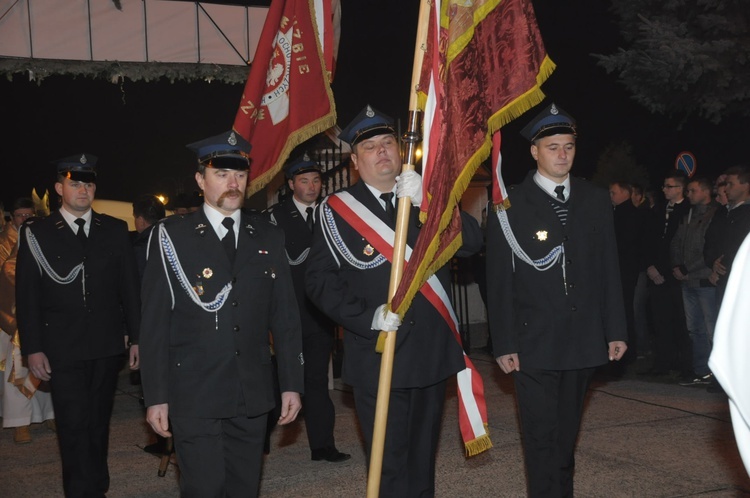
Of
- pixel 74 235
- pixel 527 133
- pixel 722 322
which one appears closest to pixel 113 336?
pixel 74 235

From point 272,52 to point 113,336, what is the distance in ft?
7.74

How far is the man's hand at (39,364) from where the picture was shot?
21.6 ft

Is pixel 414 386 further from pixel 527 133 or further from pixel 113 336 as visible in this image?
pixel 113 336

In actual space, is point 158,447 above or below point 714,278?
below

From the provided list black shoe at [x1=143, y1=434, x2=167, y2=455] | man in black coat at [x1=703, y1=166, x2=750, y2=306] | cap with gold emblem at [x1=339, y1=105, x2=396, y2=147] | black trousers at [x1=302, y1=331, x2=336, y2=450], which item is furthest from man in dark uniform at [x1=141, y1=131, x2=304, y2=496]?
man in black coat at [x1=703, y1=166, x2=750, y2=306]

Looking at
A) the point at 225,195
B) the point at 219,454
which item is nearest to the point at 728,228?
the point at 225,195

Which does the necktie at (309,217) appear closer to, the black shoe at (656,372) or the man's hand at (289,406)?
the man's hand at (289,406)

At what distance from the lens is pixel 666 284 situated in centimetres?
1186

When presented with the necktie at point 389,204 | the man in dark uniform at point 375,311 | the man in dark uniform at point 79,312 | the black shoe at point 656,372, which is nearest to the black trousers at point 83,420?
the man in dark uniform at point 79,312

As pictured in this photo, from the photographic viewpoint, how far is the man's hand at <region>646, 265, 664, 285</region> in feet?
38.8

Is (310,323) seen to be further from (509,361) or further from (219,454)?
(219,454)

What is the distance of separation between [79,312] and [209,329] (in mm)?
2134

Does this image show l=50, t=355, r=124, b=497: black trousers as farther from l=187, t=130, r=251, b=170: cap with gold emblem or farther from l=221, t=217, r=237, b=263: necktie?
l=187, t=130, r=251, b=170: cap with gold emblem

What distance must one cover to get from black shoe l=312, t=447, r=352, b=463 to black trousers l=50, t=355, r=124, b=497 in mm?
1790
